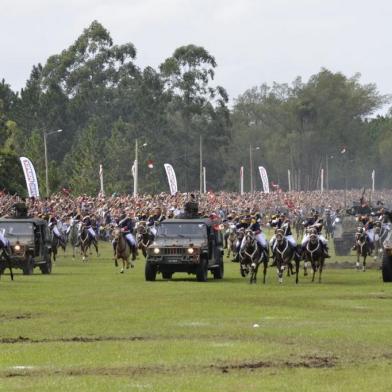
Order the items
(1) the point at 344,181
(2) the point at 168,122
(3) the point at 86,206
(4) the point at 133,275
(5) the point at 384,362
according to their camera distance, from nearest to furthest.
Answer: (5) the point at 384,362 → (4) the point at 133,275 → (3) the point at 86,206 → (2) the point at 168,122 → (1) the point at 344,181

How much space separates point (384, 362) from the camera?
754 inches

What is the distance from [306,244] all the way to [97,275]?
25.4ft

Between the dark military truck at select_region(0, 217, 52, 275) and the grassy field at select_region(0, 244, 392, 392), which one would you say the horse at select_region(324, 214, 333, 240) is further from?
the grassy field at select_region(0, 244, 392, 392)

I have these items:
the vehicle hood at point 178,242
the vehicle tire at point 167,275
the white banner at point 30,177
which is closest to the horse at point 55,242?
the white banner at point 30,177

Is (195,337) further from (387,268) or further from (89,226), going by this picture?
(89,226)

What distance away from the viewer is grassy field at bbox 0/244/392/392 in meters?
17.3

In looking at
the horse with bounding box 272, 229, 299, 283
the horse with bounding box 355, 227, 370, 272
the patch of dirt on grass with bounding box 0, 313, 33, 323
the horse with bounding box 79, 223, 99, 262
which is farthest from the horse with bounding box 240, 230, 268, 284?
the horse with bounding box 79, 223, 99, 262

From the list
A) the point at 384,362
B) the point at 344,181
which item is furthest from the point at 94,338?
the point at 344,181

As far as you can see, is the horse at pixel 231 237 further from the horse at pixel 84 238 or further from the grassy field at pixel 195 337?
the grassy field at pixel 195 337

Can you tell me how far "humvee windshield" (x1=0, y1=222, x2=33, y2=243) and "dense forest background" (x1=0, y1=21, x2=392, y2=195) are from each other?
35.7 meters

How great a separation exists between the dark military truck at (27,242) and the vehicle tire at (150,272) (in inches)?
213

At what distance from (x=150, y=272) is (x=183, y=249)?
4.65ft

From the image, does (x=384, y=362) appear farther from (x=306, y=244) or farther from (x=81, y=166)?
(x=81, y=166)

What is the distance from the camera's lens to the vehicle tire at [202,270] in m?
42.1
